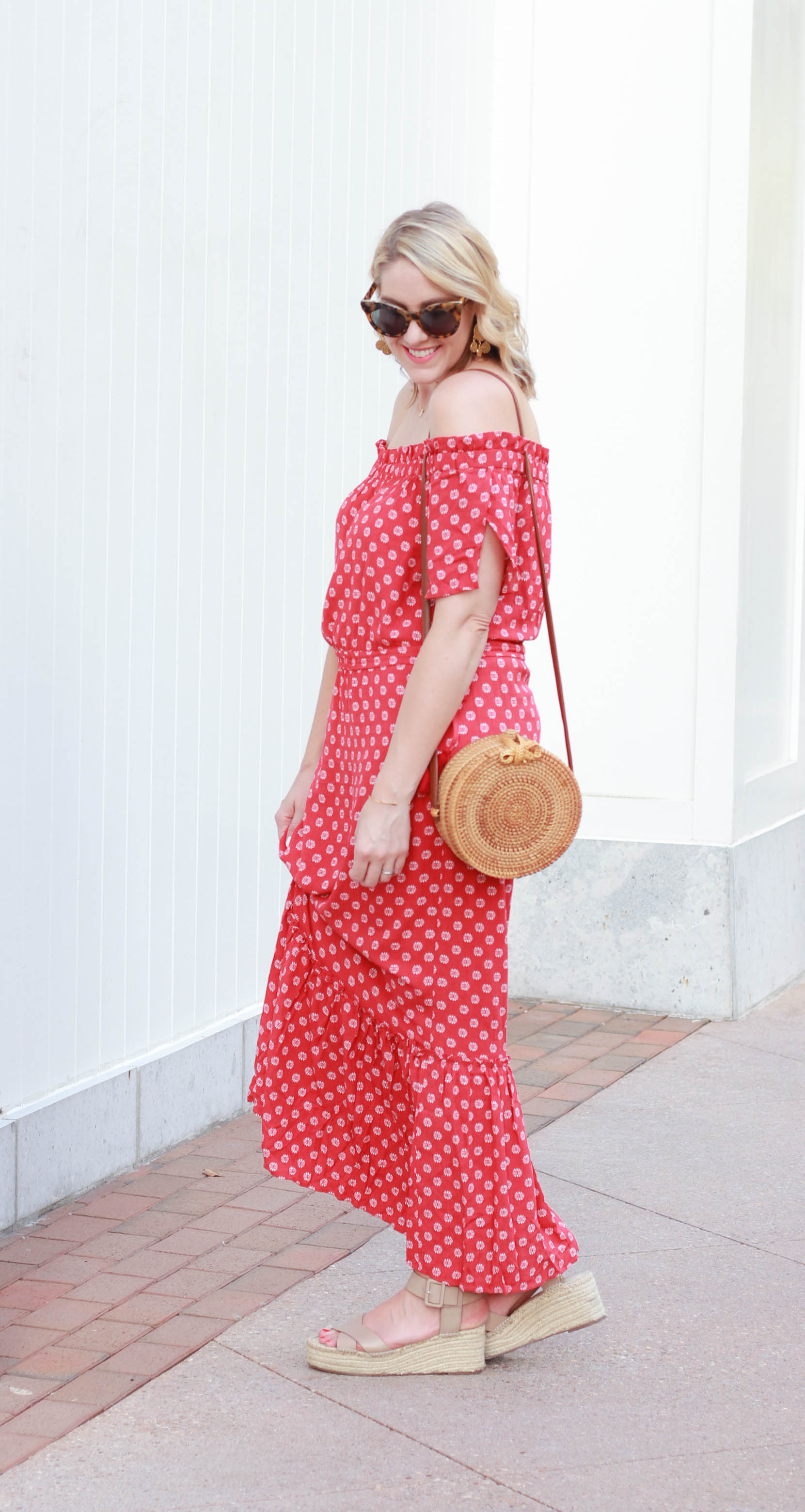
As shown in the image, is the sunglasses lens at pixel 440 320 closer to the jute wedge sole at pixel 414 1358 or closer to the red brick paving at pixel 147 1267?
the jute wedge sole at pixel 414 1358

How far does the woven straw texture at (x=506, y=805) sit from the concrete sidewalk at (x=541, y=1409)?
0.90 meters

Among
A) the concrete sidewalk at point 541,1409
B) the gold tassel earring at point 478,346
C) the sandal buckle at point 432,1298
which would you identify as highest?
the gold tassel earring at point 478,346

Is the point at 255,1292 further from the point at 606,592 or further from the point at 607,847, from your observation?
the point at 606,592

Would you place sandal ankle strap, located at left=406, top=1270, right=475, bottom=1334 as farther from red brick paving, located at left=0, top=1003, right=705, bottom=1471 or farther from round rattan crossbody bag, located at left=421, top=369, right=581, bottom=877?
round rattan crossbody bag, located at left=421, top=369, right=581, bottom=877

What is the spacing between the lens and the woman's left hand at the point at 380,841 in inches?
109

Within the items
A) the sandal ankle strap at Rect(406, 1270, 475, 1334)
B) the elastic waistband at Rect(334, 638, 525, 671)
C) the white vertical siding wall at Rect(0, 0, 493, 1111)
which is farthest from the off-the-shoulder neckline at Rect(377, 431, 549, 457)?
the sandal ankle strap at Rect(406, 1270, 475, 1334)

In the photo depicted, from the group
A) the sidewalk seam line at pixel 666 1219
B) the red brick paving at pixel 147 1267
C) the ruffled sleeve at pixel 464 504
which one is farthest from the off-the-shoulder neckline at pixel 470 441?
the sidewalk seam line at pixel 666 1219

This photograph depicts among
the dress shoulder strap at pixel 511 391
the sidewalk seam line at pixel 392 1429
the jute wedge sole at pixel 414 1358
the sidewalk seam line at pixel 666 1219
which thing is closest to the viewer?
the sidewalk seam line at pixel 392 1429

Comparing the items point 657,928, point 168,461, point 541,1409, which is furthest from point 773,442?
point 541,1409

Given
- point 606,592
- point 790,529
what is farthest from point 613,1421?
point 790,529

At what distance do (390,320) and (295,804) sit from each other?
895mm

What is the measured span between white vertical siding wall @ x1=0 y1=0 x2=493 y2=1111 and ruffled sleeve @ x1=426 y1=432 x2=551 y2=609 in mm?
1141

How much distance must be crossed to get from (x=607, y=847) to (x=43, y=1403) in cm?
328

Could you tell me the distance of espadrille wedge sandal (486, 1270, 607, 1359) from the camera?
3.03m
